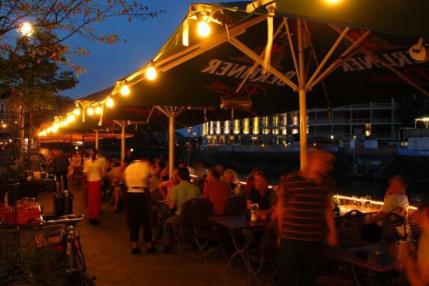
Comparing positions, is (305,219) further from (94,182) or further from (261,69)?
(94,182)

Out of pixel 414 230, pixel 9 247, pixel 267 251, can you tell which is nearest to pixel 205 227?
pixel 267 251

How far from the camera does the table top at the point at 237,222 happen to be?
637 cm

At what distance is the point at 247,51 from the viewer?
224 inches

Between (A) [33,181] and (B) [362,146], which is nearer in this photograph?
(A) [33,181]

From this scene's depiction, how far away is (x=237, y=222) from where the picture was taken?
22.0ft

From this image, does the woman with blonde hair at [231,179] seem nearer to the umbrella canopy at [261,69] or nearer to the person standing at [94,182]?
the umbrella canopy at [261,69]

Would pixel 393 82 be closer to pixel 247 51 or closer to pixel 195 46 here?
pixel 247 51

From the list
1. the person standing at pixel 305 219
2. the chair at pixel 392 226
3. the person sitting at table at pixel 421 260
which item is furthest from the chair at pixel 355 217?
the person sitting at table at pixel 421 260

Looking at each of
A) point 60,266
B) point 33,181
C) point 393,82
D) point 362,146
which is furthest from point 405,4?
point 362,146

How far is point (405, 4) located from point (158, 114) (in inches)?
428

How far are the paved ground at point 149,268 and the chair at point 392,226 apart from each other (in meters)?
1.83

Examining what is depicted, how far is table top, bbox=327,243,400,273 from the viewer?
169 inches

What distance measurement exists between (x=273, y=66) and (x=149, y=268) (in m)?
3.32

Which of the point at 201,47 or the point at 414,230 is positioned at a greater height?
the point at 201,47
